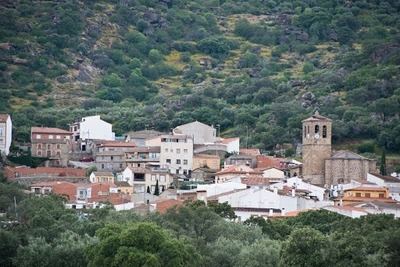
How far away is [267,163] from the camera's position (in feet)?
390

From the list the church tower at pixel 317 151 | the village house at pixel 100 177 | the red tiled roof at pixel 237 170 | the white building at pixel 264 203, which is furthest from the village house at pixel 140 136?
the white building at pixel 264 203

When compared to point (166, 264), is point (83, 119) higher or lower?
higher

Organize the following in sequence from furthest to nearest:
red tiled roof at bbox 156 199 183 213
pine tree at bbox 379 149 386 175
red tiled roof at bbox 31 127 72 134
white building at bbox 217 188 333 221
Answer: red tiled roof at bbox 31 127 72 134, pine tree at bbox 379 149 386 175, white building at bbox 217 188 333 221, red tiled roof at bbox 156 199 183 213

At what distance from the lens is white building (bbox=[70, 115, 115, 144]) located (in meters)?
127

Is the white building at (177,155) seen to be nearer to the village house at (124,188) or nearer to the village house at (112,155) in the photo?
the village house at (112,155)

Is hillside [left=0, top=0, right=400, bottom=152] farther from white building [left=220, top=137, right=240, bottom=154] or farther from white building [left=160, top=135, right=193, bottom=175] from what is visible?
white building [left=160, top=135, right=193, bottom=175]

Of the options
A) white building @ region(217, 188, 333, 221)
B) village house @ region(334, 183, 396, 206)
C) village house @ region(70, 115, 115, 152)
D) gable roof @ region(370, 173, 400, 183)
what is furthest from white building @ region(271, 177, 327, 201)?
village house @ region(70, 115, 115, 152)

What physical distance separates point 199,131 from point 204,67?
171 ft

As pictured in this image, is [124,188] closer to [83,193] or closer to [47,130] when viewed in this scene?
[83,193]

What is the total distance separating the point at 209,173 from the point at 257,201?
13.4 metres

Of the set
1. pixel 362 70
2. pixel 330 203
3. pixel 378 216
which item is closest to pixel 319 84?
pixel 362 70

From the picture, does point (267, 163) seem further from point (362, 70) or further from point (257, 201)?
point (362, 70)

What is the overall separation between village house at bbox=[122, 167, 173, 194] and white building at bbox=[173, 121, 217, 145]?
991cm

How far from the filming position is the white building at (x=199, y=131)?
12556 centimetres
